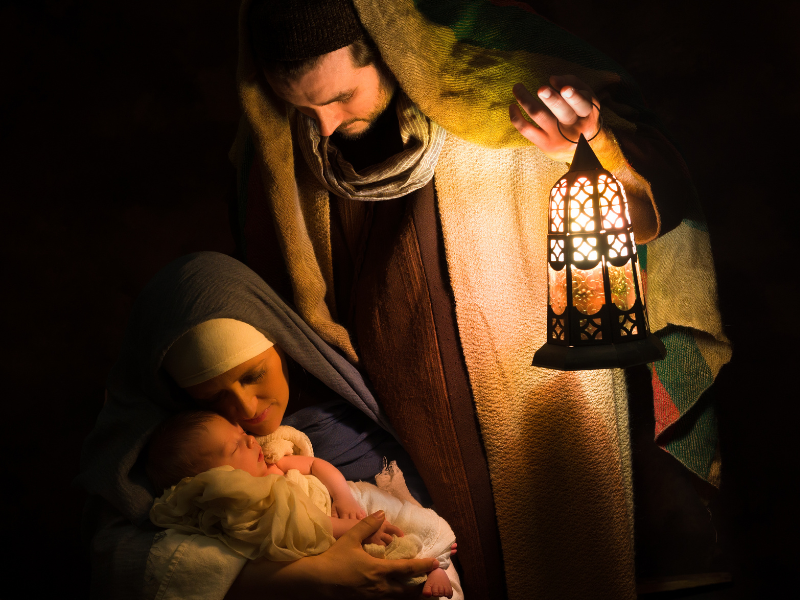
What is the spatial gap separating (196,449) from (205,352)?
17cm

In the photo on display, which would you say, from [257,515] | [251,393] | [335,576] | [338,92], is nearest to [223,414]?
[251,393]

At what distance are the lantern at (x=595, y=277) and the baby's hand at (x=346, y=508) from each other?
1.51 feet

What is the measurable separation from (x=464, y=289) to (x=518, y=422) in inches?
11.6

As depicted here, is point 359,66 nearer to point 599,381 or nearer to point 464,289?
point 464,289

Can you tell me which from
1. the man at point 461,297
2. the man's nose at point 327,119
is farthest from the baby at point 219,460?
the man's nose at point 327,119

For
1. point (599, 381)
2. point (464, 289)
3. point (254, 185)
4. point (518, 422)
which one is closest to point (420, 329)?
point (464, 289)

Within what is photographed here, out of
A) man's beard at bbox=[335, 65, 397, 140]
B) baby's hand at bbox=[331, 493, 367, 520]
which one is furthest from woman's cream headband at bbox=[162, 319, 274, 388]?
man's beard at bbox=[335, 65, 397, 140]

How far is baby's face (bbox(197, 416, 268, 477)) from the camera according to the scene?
3.02 feet

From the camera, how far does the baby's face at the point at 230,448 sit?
92 cm

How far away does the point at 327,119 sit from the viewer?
1.00 m

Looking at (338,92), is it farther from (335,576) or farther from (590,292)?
(335,576)

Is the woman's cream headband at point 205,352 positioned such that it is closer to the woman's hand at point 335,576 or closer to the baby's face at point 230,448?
the baby's face at point 230,448

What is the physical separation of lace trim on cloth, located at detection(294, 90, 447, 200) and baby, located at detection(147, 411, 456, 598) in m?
0.50

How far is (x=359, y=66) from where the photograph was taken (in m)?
0.99
